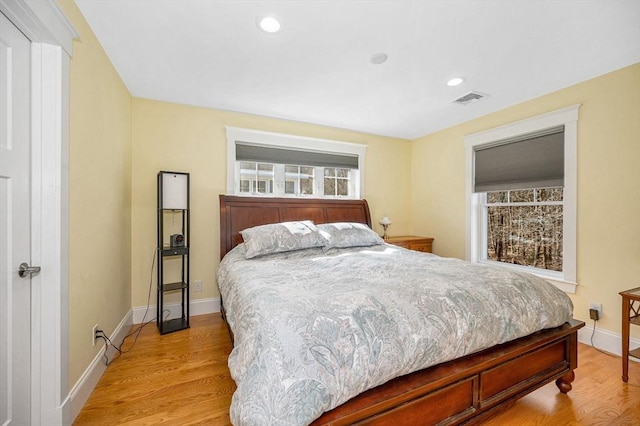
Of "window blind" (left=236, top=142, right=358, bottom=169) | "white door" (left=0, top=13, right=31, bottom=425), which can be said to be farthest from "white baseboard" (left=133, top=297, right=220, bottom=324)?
"window blind" (left=236, top=142, right=358, bottom=169)

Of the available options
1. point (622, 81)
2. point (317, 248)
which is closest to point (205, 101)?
point (317, 248)

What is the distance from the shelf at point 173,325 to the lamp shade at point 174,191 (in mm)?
1201

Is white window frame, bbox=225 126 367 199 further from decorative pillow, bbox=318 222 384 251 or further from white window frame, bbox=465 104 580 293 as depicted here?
white window frame, bbox=465 104 580 293

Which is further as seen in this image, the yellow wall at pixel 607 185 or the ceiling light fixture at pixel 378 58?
the yellow wall at pixel 607 185

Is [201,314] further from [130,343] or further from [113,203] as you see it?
[113,203]

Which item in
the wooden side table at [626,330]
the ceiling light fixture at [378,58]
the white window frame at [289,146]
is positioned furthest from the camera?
the white window frame at [289,146]

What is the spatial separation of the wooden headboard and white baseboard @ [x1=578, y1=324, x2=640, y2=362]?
2.47m

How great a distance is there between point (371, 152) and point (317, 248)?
2.08 metres

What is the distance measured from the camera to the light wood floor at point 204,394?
1583mm

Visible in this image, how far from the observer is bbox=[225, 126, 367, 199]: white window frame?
3318 millimetres

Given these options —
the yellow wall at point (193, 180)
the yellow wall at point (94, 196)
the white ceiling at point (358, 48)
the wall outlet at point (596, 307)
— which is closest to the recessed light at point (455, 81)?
the white ceiling at point (358, 48)

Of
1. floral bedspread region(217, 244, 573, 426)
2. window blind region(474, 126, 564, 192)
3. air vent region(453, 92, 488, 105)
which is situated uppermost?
air vent region(453, 92, 488, 105)

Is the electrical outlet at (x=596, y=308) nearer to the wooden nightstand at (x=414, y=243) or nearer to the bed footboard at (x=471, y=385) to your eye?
the bed footboard at (x=471, y=385)

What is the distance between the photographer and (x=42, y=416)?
1.39m
